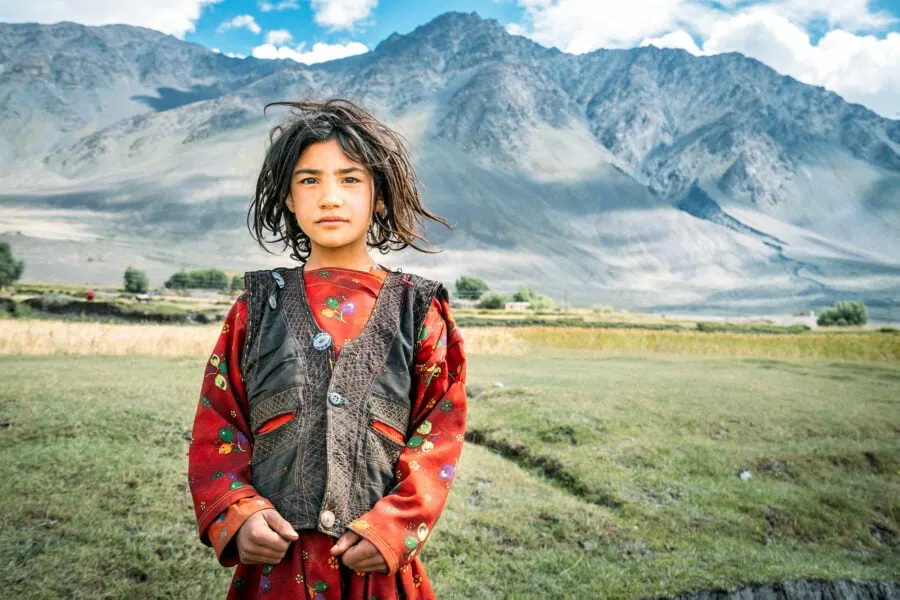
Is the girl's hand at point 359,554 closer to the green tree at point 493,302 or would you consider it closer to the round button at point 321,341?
the round button at point 321,341

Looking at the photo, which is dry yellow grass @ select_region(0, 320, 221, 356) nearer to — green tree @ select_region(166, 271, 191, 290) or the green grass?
the green grass

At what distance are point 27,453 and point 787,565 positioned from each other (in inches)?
232

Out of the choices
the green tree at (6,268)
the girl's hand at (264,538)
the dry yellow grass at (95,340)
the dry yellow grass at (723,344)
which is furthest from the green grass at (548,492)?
the green tree at (6,268)

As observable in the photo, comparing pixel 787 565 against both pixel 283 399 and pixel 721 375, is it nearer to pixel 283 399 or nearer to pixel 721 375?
pixel 283 399

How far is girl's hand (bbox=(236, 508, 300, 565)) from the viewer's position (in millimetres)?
2119

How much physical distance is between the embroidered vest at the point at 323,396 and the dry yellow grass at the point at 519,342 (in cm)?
1143

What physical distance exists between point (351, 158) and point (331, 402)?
0.90 meters

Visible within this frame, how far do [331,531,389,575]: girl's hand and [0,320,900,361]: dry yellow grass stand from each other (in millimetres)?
11861

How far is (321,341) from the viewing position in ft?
7.97

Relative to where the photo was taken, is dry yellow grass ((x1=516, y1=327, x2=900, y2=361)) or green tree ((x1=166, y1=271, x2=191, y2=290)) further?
green tree ((x1=166, y1=271, x2=191, y2=290))

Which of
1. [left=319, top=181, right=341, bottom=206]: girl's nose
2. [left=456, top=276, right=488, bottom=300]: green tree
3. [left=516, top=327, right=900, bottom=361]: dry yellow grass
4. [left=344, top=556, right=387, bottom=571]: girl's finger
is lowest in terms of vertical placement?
[left=456, top=276, right=488, bottom=300]: green tree

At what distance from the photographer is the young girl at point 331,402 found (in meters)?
2.20

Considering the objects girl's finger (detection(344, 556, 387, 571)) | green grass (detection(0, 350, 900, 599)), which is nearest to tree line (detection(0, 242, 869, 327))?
green grass (detection(0, 350, 900, 599))

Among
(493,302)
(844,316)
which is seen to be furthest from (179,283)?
(844,316)
